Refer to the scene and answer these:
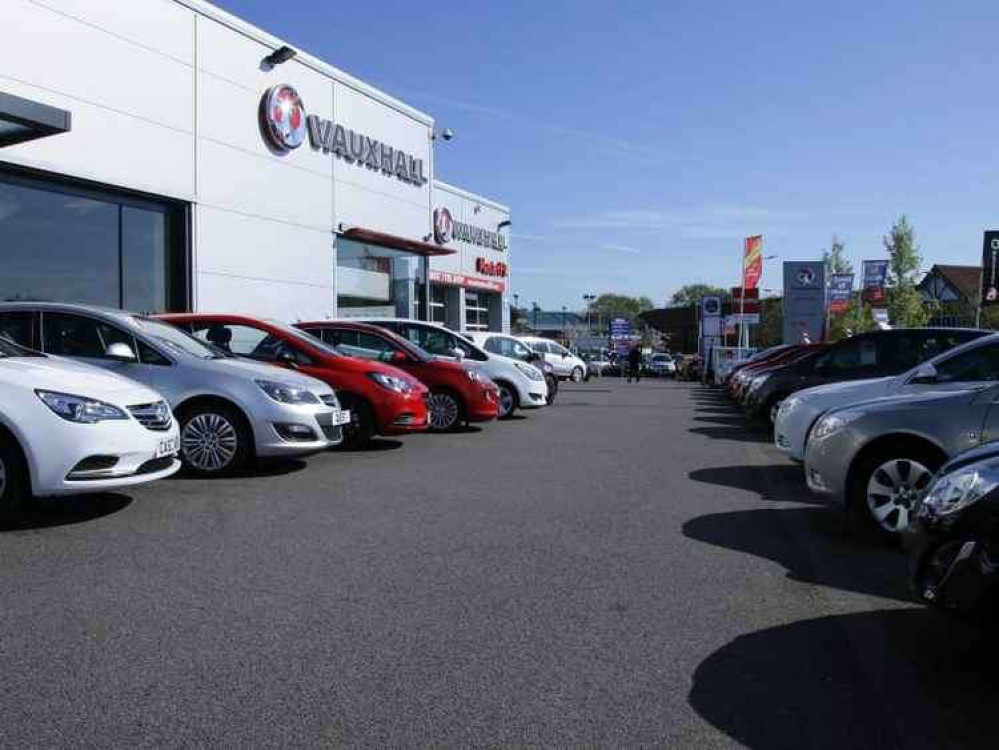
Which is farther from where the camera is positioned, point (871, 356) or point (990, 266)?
point (990, 266)

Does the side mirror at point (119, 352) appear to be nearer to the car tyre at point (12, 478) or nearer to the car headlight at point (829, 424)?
the car tyre at point (12, 478)

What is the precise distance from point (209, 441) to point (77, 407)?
8.03 ft

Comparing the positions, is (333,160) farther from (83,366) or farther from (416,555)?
(416,555)

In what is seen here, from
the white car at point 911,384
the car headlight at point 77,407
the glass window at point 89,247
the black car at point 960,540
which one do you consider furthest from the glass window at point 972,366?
the glass window at point 89,247

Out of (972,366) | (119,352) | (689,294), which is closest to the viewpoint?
(972,366)

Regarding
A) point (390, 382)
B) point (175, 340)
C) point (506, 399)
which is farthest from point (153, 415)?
point (506, 399)

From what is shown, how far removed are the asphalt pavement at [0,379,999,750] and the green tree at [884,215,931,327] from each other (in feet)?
135

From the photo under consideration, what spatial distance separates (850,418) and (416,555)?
3.21 meters

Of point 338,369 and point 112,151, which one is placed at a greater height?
point 112,151

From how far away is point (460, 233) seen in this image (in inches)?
1426

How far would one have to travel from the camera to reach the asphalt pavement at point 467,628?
3312mm

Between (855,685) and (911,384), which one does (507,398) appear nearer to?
(911,384)

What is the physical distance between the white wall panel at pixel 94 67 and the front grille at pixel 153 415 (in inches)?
408

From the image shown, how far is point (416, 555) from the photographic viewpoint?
18.7 ft
